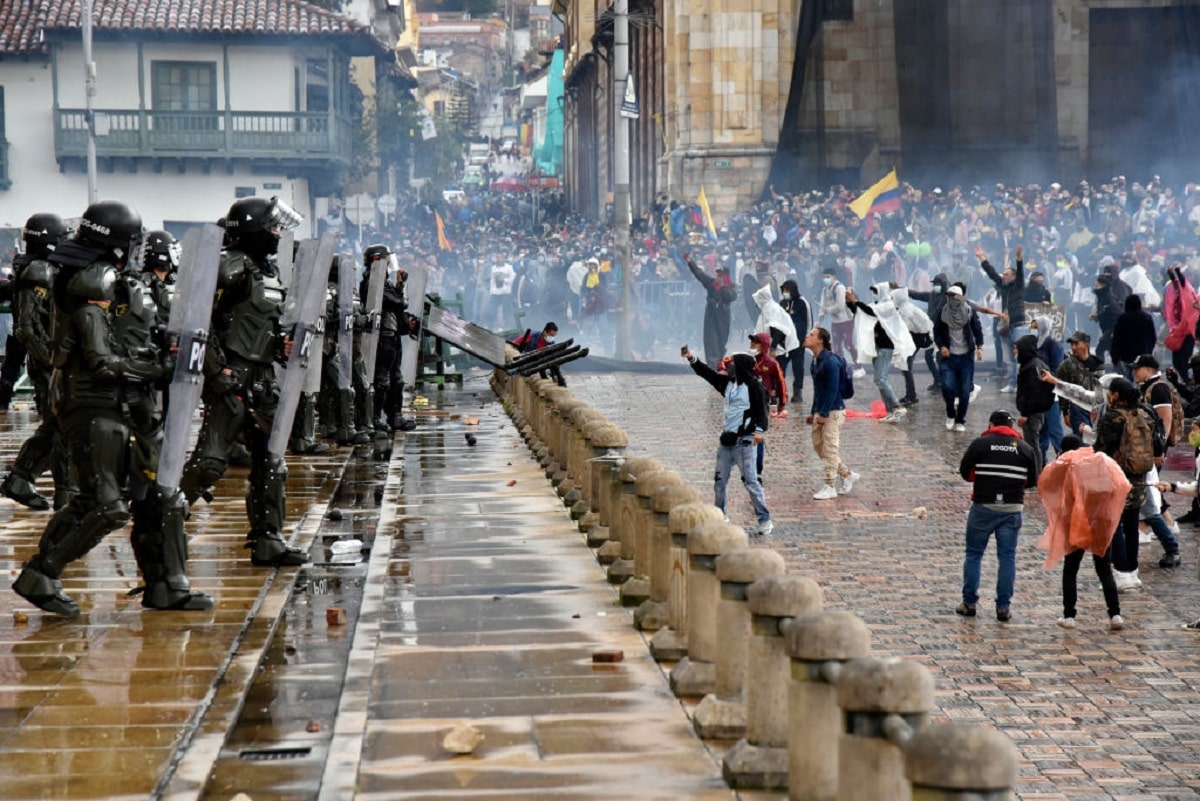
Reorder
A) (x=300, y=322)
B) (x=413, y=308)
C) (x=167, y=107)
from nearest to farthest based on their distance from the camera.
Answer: (x=300, y=322), (x=413, y=308), (x=167, y=107)

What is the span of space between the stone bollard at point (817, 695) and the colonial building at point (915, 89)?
1508 inches

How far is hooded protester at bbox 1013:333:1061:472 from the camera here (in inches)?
655

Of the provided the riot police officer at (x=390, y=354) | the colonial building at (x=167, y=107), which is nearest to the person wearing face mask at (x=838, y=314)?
the riot police officer at (x=390, y=354)

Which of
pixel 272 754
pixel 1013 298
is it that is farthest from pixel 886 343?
pixel 272 754

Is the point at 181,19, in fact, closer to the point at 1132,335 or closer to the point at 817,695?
the point at 1132,335

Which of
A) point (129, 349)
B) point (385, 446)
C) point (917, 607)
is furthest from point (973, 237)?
point (129, 349)

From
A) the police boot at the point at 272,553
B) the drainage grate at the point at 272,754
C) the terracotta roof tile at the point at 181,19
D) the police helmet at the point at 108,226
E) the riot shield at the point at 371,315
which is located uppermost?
the terracotta roof tile at the point at 181,19

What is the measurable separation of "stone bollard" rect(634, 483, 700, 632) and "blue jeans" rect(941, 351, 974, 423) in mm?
12128

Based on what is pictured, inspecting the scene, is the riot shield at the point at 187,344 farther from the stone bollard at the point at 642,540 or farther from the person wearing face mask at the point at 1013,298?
the person wearing face mask at the point at 1013,298

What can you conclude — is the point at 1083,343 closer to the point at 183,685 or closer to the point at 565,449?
the point at 565,449

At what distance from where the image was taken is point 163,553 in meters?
9.79

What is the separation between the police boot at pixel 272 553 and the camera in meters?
11.4

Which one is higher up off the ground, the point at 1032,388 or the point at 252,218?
the point at 252,218

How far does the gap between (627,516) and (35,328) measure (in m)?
5.36
